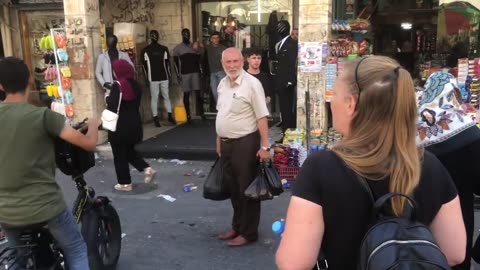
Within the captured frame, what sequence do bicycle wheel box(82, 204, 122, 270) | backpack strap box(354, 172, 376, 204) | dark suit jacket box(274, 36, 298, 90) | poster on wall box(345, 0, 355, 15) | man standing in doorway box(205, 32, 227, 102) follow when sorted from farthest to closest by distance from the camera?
man standing in doorway box(205, 32, 227, 102)
poster on wall box(345, 0, 355, 15)
dark suit jacket box(274, 36, 298, 90)
bicycle wheel box(82, 204, 122, 270)
backpack strap box(354, 172, 376, 204)

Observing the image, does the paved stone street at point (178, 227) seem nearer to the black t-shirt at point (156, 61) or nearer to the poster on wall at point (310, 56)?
the poster on wall at point (310, 56)

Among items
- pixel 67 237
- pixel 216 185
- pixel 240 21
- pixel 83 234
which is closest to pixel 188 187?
pixel 216 185

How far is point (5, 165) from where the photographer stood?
2643 millimetres

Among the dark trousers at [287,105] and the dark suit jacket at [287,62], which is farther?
the dark trousers at [287,105]

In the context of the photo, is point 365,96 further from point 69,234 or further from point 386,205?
point 69,234

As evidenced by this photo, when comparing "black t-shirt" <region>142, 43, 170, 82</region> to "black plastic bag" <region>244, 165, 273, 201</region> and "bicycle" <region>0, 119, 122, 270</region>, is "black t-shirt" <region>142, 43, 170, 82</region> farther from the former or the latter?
"bicycle" <region>0, 119, 122, 270</region>

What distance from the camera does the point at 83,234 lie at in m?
3.51

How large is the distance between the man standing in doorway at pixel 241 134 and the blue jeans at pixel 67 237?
5.93 feet

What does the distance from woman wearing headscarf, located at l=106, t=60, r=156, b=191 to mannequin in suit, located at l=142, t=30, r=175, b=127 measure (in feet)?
12.2

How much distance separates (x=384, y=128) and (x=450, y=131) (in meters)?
1.26

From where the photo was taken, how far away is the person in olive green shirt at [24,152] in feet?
8.60

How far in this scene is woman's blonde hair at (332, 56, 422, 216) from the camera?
4.75 ft

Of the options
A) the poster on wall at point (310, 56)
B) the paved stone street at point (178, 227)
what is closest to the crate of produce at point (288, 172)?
the paved stone street at point (178, 227)

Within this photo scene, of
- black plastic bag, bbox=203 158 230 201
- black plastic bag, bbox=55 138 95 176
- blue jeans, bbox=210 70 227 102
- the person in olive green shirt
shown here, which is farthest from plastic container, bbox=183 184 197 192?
the person in olive green shirt
